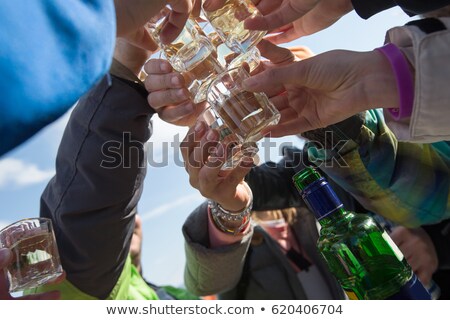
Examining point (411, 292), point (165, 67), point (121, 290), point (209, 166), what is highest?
point (165, 67)

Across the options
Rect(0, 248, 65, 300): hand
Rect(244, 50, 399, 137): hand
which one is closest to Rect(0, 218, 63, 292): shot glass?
Rect(0, 248, 65, 300): hand

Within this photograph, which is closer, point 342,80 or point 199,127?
point 342,80

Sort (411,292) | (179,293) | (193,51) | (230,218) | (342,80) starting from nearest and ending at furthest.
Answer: (411,292) → (342,80) → (193,51) → (230,218) → (179,293)

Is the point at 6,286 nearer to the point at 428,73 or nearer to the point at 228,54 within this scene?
the point at 228,54

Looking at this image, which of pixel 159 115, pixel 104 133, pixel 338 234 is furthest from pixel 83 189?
pixel 338 234

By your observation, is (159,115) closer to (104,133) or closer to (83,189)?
(104,133)

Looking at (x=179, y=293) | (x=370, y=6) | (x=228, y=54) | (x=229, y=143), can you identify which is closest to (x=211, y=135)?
(x=229, y=143)
